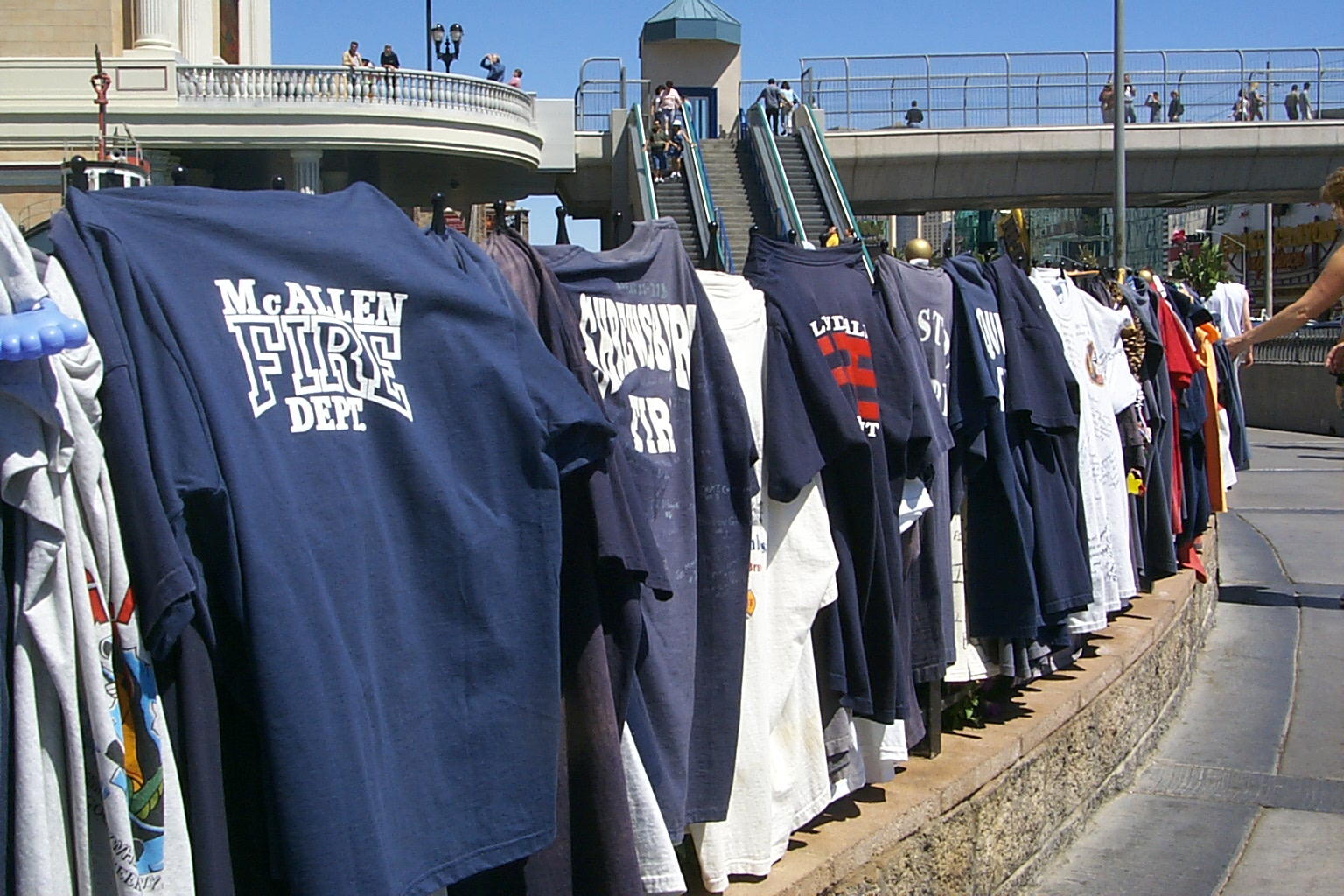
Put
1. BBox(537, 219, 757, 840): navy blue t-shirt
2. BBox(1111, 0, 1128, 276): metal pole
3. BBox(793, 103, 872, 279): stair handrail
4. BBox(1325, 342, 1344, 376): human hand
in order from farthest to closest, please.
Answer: BBox(793, 103, 872, 279): stair handrail, BBox(1111, 0, 1128, 276): metal pole, BBox(1325, 342, 1344, 376): human hand, BBox(537, 219, 757, 840): navy blue t-shirt

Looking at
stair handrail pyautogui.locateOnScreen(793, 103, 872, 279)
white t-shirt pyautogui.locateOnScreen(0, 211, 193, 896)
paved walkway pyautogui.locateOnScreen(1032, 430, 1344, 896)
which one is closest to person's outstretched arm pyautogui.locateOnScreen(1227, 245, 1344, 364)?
paved walkway pyautogui.locateOnScreen(1032, 430, 1344, 896)

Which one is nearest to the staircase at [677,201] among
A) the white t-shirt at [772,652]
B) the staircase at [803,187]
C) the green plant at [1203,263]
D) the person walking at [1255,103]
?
the staircase at [803,187]

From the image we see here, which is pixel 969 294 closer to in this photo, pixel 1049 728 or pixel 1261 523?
pixel 1049 728

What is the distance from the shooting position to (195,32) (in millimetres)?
33281

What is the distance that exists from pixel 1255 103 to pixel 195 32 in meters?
24.1

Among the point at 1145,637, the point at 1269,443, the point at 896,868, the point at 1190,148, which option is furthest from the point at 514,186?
the point at 896,868

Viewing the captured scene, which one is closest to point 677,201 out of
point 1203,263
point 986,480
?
point 986,480

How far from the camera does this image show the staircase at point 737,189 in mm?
26125

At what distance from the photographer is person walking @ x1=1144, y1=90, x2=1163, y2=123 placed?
30.8 metres

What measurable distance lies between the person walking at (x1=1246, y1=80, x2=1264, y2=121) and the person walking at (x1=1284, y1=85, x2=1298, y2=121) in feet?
1.62

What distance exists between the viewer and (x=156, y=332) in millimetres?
2186

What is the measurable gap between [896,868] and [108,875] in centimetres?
271

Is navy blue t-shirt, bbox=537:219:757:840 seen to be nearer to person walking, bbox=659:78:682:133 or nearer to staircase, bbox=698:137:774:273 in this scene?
staircase, bbox=698:137:774:273

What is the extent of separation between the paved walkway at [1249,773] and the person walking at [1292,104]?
22.8m
